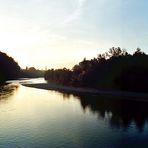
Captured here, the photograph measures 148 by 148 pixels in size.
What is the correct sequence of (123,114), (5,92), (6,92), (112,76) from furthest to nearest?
(112,76), (6,92), (5,92), (123,114)

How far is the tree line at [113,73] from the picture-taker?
9844cm

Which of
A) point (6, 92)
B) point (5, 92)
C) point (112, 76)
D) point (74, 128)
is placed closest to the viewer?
point (74, 128)

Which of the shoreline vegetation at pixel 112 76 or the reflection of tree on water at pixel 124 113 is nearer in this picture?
the reflection of tree on water at pixel 124 113

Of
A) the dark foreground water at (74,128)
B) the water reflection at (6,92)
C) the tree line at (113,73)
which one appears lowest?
the dark foreground water at (74,128)

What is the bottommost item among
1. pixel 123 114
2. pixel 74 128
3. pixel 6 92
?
pixel 74 128

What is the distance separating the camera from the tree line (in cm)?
9844

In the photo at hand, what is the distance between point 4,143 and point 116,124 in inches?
824

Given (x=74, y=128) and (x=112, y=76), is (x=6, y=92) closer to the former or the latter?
(x=112, y=76)

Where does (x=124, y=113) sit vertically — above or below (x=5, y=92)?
below

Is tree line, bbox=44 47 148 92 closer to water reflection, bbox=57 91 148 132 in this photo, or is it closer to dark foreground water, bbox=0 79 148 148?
water reflection, bbox=57 91 148 132

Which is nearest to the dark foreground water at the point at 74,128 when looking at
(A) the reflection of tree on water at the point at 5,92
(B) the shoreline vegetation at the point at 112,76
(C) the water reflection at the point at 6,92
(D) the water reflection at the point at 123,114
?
(D) the water reflection at the point at 123,114

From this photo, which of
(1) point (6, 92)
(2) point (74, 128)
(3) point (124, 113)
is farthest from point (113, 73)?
(2) point (74, 128)

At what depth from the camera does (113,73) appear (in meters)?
125

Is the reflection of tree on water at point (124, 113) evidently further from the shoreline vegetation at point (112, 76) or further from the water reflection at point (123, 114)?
the shoreline vegetation at point (112, 76)
